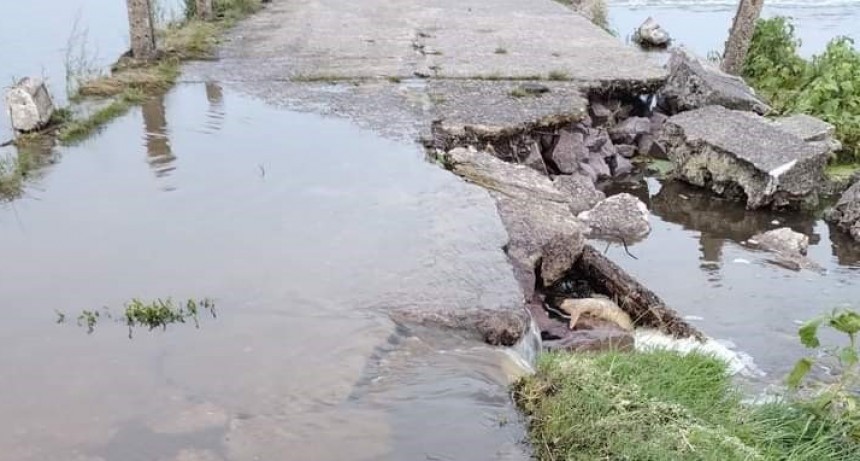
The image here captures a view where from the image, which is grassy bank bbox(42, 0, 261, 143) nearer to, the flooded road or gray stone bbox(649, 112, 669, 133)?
the flooded road

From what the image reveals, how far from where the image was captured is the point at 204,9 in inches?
463

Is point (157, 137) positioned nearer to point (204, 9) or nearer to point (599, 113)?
point (599, 113)

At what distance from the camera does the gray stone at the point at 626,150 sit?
9.56 metres

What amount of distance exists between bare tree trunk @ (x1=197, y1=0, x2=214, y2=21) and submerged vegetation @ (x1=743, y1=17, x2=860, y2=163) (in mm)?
7933

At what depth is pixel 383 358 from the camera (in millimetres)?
3965

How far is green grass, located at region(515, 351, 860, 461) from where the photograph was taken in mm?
3332

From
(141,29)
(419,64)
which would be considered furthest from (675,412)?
(141,29)

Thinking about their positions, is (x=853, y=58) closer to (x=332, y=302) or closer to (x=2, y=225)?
(x=332, y=302)

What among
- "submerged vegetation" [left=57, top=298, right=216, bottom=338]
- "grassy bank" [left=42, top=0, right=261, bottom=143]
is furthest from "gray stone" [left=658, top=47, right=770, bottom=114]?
"submerged vegetation" [left=57, top=298, right=216, bottom=338]

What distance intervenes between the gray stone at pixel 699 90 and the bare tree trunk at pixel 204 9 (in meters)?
6.45

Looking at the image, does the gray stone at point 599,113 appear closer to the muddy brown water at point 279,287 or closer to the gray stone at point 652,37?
the muddy brown water at point 279,287

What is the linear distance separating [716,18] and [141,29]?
13.2m

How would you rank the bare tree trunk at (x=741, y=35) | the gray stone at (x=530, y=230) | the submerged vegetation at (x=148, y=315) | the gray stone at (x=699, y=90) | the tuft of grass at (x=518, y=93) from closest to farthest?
the submerged vegetation at (x=148, y=315) → the gray stone at (x=530, y=230) → the tuft of grass at (x=518, y=93) → the gray stone at (x=699, y=90) → the bare tree trunk at (x=741, y=35)

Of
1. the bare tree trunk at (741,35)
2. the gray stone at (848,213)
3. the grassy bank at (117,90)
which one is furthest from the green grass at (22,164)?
the bare tree trunk at (741,35)
